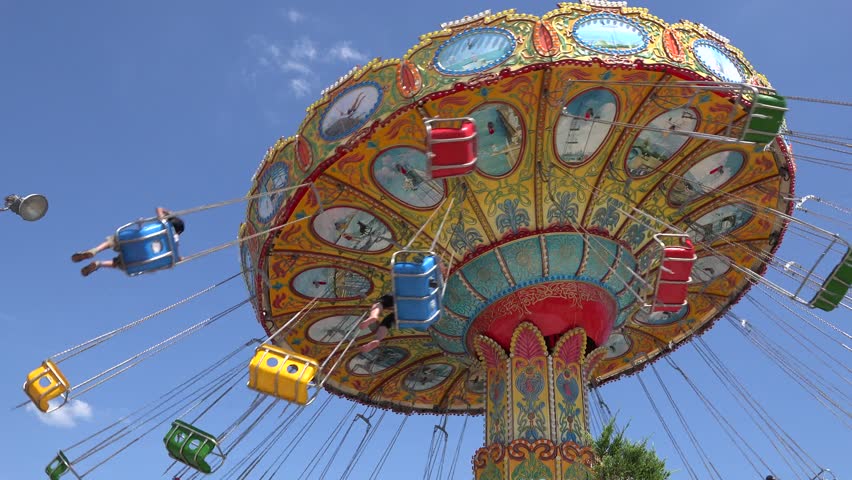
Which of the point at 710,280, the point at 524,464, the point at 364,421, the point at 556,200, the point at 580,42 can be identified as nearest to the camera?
the point at 580,42

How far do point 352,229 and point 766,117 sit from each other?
6.10 metres

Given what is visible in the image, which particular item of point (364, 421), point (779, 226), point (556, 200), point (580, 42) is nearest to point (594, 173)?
point (556, 200)

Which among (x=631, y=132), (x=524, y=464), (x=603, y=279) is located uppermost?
(x=631, y=132)

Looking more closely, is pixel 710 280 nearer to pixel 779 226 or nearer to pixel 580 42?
pixel 779 226

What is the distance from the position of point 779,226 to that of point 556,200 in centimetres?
403

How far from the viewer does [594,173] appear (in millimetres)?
11523

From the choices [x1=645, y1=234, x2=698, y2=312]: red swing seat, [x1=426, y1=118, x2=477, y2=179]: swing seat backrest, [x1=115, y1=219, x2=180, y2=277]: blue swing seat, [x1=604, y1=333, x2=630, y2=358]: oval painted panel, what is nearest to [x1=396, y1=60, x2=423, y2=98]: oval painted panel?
[x1=426, y1=118, x2=477, y2=179]: swing seat backrest

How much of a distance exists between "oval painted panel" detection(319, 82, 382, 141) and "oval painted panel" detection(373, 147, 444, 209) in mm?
645

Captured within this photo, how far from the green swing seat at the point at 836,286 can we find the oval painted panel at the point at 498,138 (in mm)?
4802

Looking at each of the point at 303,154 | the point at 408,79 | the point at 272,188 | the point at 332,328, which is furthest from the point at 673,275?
the point at 332,328

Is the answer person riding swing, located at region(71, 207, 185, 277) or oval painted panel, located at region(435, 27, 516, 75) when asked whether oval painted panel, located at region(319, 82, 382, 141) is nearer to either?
oval painted panel, located at region(435, 27, 516, 75)

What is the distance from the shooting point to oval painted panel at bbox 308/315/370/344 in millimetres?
13586

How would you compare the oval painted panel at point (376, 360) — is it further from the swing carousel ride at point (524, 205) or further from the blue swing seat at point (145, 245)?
the blue swing seat at point (145, 245)

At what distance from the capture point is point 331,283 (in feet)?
42.4
